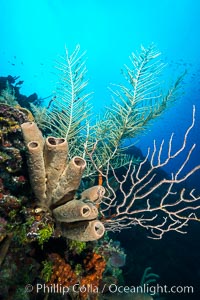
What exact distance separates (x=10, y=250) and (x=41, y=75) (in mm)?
123977

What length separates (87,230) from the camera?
260 centimetres

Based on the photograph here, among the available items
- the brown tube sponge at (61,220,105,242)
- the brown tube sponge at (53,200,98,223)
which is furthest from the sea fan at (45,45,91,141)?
the brown tube sponge at (61,220,105,242)

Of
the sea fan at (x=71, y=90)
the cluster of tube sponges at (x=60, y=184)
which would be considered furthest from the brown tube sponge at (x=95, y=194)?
the sea fan at (x=71, y=90)

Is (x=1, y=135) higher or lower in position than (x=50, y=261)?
higher

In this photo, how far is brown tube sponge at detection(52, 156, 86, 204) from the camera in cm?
251

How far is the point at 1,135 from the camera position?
327cm

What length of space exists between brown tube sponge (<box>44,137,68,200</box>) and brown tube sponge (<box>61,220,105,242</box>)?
1.51 ft

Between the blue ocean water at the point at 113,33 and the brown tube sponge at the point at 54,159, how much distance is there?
63.6 meters

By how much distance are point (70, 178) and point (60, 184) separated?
183 millimetres

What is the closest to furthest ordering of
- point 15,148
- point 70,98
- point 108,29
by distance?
point 15,148 → point 70,98 → point 108,29

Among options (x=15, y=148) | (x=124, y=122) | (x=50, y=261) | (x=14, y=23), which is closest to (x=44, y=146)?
(x=15, y=148)

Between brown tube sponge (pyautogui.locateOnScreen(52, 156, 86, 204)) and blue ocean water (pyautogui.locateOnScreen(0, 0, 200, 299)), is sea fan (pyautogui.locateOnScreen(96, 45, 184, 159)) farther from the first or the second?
blue ocean water (pyautogui.locateOnScreen(0, 0, 200, 299))

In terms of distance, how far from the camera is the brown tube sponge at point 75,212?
242 centimetres

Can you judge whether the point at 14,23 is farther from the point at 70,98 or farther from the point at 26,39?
the point at 70,98
